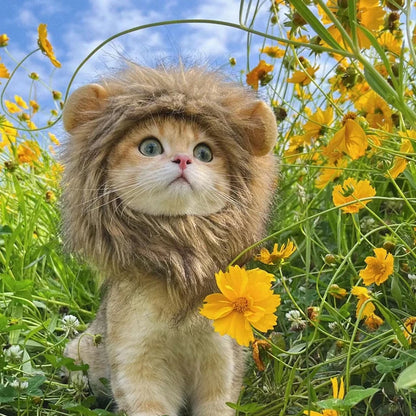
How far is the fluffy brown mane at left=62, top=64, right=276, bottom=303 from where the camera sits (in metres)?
1.29

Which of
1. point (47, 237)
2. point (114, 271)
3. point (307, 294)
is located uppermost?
point (114, 271)

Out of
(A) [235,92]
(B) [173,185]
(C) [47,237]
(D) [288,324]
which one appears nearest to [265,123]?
(A) [235,92]

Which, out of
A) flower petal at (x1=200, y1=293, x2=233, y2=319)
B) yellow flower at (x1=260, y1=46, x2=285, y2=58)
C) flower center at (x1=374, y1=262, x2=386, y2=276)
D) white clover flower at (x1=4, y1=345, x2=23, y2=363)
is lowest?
white clover flower at (x1=4, y1=345, x2=23, y2=363)

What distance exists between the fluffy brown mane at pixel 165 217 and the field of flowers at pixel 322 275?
0.13m

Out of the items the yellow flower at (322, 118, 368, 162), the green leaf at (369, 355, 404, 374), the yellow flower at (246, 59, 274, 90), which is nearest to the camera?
the green leaf at (369, 355, 404, 374)

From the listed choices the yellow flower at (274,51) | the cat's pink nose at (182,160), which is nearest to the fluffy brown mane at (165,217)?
the cat's pink nose at (182,160)

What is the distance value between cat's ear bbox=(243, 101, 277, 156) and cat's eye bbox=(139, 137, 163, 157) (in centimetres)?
20

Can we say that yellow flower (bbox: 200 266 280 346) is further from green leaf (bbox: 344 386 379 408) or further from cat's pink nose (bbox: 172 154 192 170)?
cat's pink nose (bbox: 172 154 192 170)

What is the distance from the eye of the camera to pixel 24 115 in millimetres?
2814

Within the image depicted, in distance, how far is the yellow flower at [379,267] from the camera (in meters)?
1.25

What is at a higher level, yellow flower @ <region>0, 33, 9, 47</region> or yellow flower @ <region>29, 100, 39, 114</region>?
yellow flower @ <region>0, 33, 9, 47</region>

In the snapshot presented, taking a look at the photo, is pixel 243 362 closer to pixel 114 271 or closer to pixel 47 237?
pixel 114 271

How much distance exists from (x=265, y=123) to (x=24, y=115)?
5.82 ft

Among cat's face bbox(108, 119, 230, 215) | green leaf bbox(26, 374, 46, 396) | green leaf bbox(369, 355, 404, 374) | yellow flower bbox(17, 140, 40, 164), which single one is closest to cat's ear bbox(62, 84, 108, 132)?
cat's face bbox(108, 119, 230, 215)
